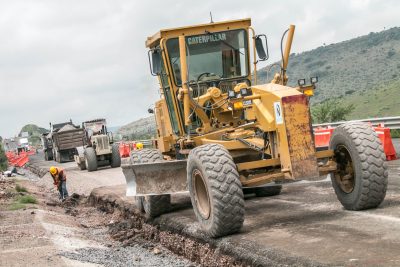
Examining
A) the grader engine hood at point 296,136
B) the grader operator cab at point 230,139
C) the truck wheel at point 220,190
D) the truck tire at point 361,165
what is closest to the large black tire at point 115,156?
the grader operator cab at point 230,139

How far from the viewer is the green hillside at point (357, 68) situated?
2298 inches

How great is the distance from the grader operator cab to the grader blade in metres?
0.02

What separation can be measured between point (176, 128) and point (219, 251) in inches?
151

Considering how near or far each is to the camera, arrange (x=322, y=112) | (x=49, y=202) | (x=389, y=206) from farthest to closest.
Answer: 1. (x=322, y=112)
2. (x=49, y=202)
3. (x=389, y=206)

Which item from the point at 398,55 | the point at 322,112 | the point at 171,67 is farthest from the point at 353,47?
the point at 171,67

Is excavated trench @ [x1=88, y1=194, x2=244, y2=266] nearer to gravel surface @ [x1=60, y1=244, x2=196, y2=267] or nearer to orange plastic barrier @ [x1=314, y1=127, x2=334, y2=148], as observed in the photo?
gravel surface @ [x1=60, y1=244, x2=196, y2=267]

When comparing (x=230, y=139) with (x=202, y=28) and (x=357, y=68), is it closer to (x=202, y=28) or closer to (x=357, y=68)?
(x=202, y=28)

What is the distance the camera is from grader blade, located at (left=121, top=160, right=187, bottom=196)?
9.84m

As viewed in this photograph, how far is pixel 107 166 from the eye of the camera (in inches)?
1261

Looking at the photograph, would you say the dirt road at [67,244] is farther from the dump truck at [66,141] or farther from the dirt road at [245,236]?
the dump truck at [66,141]

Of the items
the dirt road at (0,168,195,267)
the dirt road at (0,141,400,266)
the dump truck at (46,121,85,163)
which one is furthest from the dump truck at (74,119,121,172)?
the dirt road at (0,141,400,266)

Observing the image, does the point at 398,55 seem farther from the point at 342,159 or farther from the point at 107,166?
the point at 342,159

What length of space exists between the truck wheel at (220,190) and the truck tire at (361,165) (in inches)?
62.7

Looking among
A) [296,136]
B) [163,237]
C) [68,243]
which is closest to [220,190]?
[296,136]
